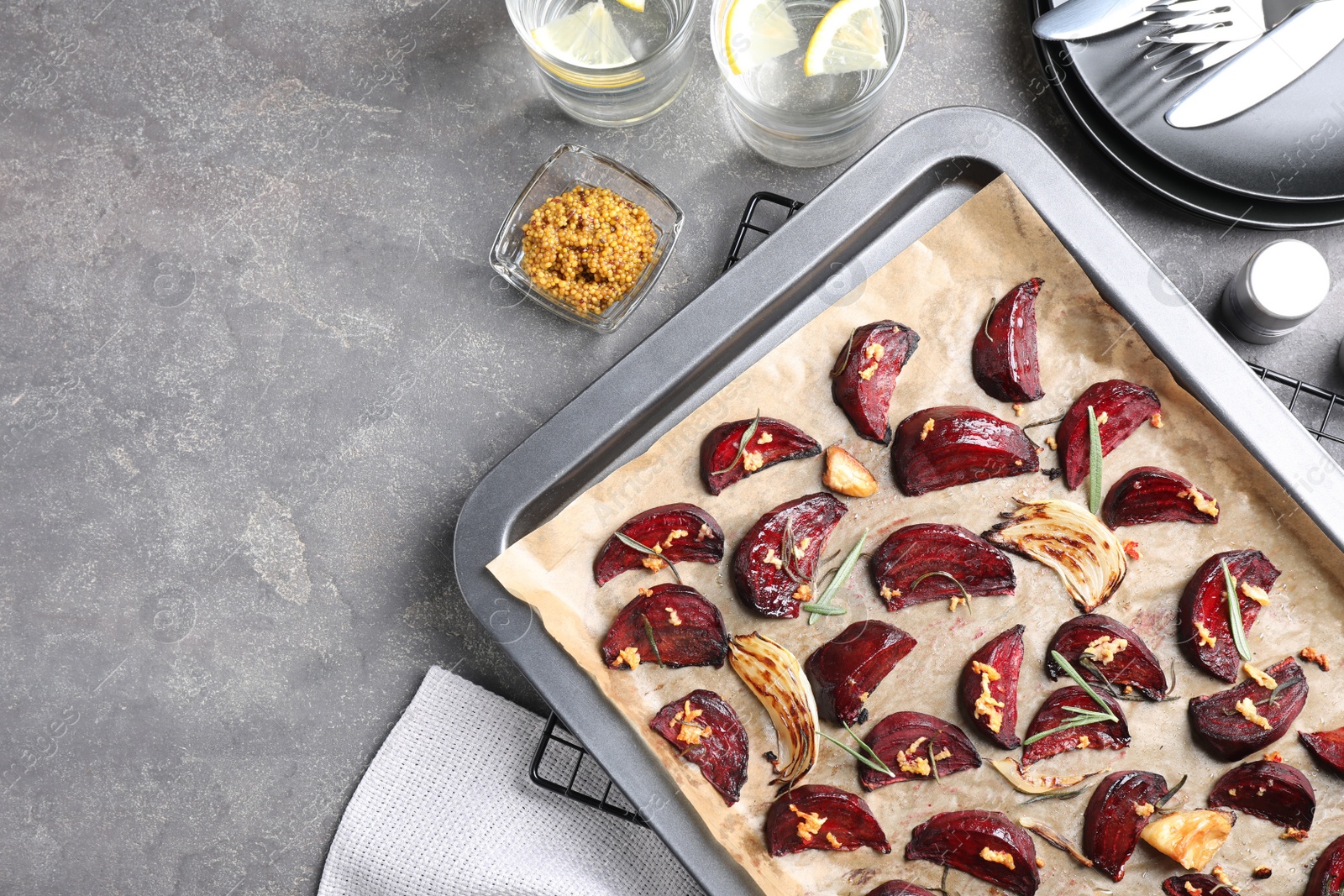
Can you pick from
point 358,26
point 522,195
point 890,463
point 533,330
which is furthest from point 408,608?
point 358,26

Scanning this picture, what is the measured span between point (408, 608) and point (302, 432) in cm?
32

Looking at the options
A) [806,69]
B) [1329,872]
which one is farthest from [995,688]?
[806,69]

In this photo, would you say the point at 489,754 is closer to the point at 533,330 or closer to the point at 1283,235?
the point at 533,330

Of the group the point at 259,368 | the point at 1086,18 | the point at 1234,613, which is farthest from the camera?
the point at 259,368

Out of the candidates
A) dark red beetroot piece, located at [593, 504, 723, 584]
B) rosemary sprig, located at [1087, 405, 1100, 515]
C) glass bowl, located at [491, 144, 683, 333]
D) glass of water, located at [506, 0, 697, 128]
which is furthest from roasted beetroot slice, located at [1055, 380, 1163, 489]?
glass of water, located at [506, 0, 697, 128]

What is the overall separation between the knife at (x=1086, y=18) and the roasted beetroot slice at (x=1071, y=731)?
0.88 m

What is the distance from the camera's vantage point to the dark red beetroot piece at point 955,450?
1.11 meters

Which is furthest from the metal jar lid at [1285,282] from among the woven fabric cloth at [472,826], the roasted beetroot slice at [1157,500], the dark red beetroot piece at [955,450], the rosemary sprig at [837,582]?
the woven fabric cloth at [472,826]

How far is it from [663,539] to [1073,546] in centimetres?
53

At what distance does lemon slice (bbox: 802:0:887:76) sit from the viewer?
1209 millimetres

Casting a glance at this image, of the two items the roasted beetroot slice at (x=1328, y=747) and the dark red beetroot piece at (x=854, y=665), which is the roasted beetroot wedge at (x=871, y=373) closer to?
the dark red beetroot piece at (x=854, y=665)

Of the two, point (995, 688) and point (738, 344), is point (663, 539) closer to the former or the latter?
point (738, 344)

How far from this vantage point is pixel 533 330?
1.32 meters

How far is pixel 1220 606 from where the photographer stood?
3.59ft
